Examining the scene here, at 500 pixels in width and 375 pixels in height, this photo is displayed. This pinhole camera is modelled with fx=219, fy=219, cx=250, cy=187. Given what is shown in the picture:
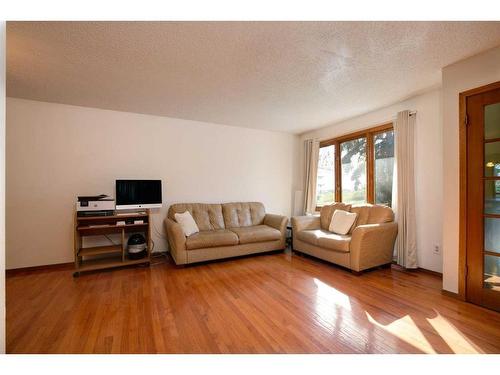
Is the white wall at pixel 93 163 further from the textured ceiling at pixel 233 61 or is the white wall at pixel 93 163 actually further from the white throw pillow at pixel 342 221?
the white throw pillow at pixel 342 221

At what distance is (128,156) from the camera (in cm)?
359

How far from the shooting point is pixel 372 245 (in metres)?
2.88

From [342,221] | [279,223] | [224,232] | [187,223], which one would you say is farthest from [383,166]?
[187,223]

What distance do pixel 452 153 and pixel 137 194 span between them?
4.01 metres

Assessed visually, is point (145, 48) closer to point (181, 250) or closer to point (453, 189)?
point (181, 250)

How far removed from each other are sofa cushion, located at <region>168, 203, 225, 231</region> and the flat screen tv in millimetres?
306

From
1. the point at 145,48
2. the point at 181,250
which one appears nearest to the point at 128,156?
the point at 181,250

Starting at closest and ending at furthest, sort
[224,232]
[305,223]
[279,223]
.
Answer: [224,232], [305,223], [279,223]

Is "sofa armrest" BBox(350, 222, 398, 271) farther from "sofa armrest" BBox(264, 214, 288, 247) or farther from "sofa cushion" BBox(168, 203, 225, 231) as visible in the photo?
"sofa cushion" BBox(168, 203, 225, 231)

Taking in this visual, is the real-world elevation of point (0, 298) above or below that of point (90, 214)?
below

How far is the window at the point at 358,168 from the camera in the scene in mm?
3527

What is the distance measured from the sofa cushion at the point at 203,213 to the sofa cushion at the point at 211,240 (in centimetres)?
41

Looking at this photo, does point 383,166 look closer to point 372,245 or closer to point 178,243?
point 372,245
